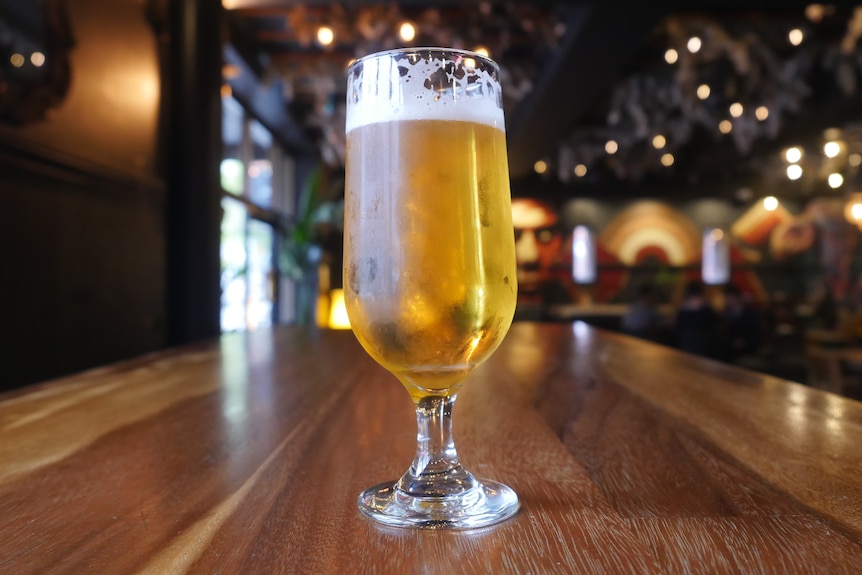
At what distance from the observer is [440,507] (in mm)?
521

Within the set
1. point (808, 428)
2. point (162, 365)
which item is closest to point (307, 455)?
point (808, 428)

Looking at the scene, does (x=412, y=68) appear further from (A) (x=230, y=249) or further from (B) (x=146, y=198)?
(A) (x=230, y=249)

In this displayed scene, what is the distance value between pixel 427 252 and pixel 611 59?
5.24m

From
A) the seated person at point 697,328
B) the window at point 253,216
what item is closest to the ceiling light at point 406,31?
the window at point 253,216

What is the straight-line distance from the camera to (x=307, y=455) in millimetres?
695

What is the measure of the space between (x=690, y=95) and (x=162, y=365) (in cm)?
612

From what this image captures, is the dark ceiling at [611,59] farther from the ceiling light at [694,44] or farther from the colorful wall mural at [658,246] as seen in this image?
the colorful wall mural at [658,246]

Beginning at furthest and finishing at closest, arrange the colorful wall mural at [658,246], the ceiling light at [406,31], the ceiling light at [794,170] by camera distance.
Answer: the colorful wall mural at [658,246]
the ceiling light at [794,170]
the ceiling light at [406,31]

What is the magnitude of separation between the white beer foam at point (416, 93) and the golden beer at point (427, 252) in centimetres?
1

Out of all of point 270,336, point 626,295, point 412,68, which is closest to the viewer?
point 412,68

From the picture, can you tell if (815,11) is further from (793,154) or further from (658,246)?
(658,246)

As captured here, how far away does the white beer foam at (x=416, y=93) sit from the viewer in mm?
584

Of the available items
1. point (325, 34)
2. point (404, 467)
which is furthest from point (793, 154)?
point (404, 467)

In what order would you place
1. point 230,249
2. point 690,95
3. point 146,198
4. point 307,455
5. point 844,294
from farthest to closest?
point 844,294
point 230,249
point 690,95
point 146,198
point 307,455
